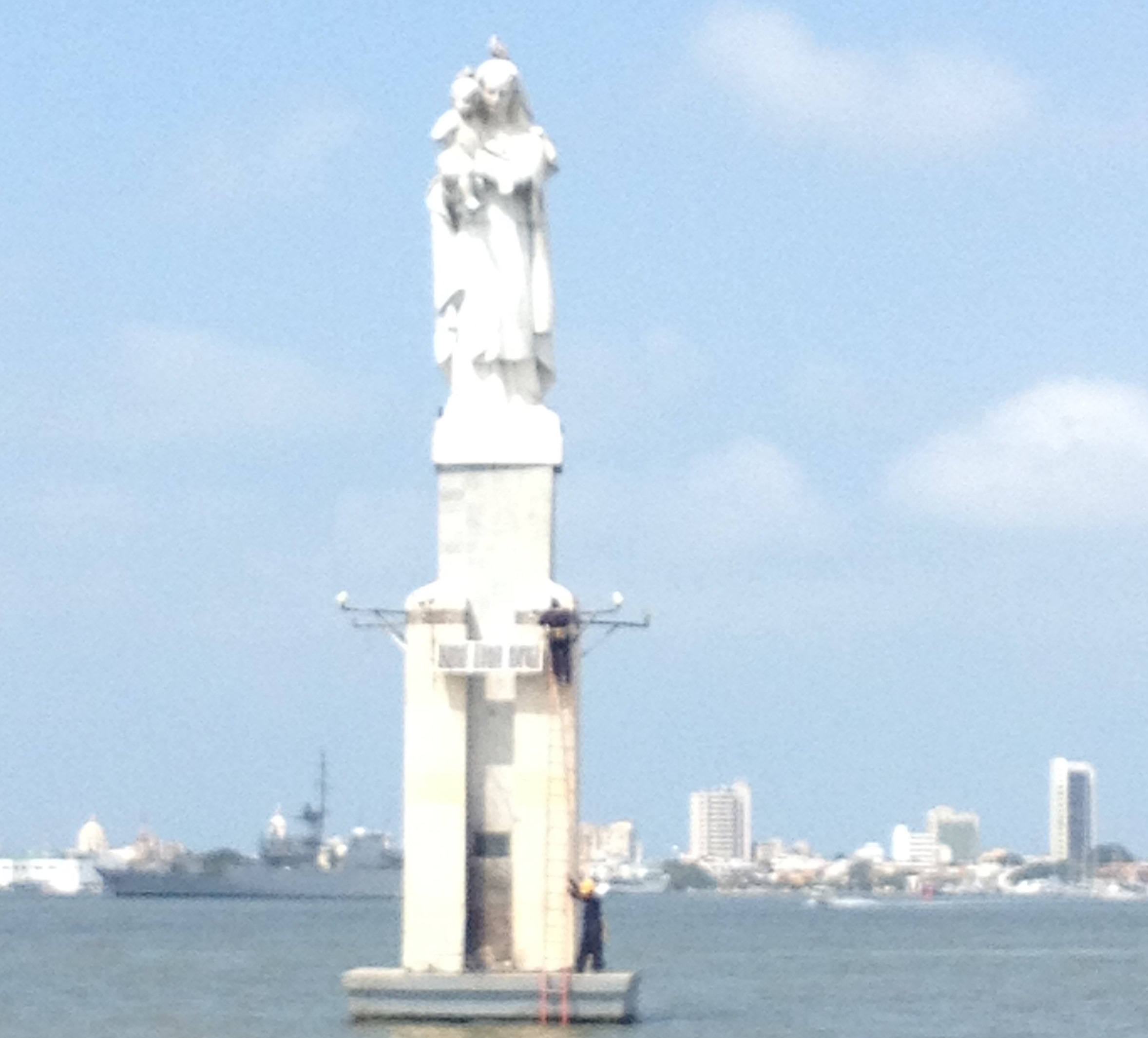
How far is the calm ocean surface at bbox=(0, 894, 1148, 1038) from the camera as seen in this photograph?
41375mm

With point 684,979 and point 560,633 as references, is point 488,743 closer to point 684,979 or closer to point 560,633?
point 560,633

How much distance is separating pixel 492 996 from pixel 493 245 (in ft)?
27.3

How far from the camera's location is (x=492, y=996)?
3428 cm

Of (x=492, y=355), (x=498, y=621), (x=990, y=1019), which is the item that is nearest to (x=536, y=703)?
(x=498, y=621)

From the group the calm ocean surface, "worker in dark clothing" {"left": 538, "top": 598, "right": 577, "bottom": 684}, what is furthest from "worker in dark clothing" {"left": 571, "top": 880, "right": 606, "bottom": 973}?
"worker in dark clothing" {"left": 538, "top": 598, "right": 577, "bottom": 684}

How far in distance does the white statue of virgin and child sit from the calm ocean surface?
24.1 feet

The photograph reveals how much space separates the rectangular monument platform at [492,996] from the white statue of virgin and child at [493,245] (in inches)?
245

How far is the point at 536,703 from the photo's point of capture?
3538 cm

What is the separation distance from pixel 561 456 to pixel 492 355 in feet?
4.71

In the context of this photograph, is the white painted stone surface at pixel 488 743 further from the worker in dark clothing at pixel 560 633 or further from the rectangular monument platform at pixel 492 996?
the rectangular monument platform at pixel 492 996

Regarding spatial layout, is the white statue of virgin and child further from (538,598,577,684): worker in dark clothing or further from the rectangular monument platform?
the rectangular monument platform

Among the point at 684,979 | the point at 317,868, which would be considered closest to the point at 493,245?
the point at 684,979

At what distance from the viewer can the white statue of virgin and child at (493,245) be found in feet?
118

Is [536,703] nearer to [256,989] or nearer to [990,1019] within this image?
[990,1019]
